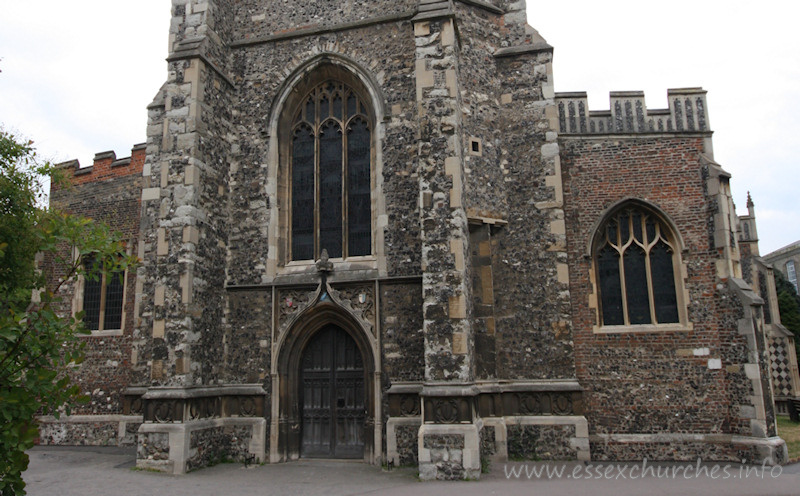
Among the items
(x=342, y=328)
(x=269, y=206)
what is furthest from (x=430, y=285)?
(x=269, y=206)

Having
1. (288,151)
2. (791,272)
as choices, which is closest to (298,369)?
(288,151)

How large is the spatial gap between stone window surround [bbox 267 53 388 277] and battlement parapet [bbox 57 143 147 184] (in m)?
5.34

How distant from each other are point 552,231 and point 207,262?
7.22m

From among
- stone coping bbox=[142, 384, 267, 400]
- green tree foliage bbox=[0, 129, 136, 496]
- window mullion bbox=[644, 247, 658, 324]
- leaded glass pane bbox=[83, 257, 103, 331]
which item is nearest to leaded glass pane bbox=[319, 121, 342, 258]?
stone coping bbox=[142, 384, 267, 400]

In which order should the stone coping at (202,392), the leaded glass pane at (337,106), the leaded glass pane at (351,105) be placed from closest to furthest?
the stone coping at (202,392), the leaded glass pane at (351,105), the leaded glass pane at (337,106)

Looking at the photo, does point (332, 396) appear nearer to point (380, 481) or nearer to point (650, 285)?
point (380, 481)

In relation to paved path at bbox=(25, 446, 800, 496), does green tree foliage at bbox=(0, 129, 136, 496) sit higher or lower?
higher

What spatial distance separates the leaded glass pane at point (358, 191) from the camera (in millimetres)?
12680

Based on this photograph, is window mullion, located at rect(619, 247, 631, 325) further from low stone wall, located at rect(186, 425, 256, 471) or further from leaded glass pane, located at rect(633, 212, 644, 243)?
low stone wall, located at rect(186, 425, 256, 471)

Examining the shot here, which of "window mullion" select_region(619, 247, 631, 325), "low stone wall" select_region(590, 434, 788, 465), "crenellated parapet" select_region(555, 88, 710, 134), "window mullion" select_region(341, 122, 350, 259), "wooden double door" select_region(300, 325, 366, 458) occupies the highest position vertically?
"crenellated parapet" select_region(555, 88, 710, 134)

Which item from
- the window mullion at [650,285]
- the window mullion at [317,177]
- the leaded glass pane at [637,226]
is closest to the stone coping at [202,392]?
the window mullion at [317,177]

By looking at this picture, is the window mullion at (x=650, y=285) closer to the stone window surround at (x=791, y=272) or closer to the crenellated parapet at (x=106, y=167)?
the crenellated parapet at (x=106, y=167)

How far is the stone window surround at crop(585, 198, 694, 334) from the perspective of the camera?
11.7 metres

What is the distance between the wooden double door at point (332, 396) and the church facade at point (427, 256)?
1.7 inches
